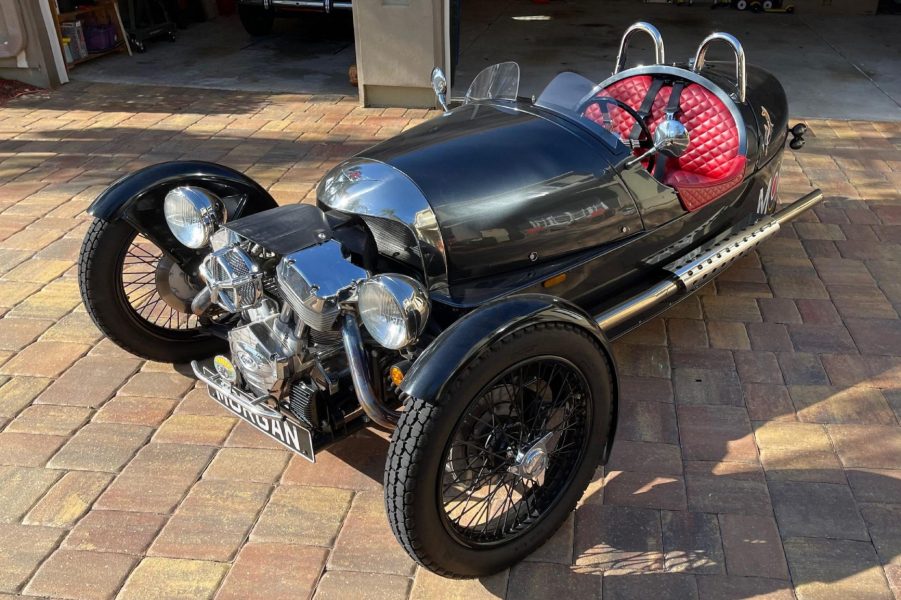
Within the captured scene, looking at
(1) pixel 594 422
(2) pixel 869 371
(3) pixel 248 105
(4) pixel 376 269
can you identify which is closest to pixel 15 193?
(3) pixel 248 105

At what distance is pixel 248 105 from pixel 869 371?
541cm

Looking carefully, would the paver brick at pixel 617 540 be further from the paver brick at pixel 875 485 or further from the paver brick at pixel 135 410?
the paver brick at pixel 135 410

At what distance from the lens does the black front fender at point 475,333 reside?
2.01 m

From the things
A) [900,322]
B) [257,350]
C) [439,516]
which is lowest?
[900,322]

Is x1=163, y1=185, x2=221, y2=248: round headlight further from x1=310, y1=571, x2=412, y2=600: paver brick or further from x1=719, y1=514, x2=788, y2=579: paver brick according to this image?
x1=719, y1=514, x2=788, y2=579: paver brick

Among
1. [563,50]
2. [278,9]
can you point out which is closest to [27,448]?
[278,9]

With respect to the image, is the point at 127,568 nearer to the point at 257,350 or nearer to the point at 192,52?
the point at 257,350

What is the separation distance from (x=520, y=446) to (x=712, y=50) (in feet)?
Answer: 24.9

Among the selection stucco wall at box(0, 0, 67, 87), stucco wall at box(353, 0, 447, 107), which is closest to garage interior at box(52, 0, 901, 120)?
stucco wall at box(0, 0, 67, 87)

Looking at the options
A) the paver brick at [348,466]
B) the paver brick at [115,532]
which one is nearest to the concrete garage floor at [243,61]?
the paver brick at [348,466]

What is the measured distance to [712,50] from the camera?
866 cm

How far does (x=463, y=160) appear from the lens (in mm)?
2785

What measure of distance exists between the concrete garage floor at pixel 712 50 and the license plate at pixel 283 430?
5132 millimetres

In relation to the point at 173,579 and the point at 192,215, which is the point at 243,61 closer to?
the point at 192,215
